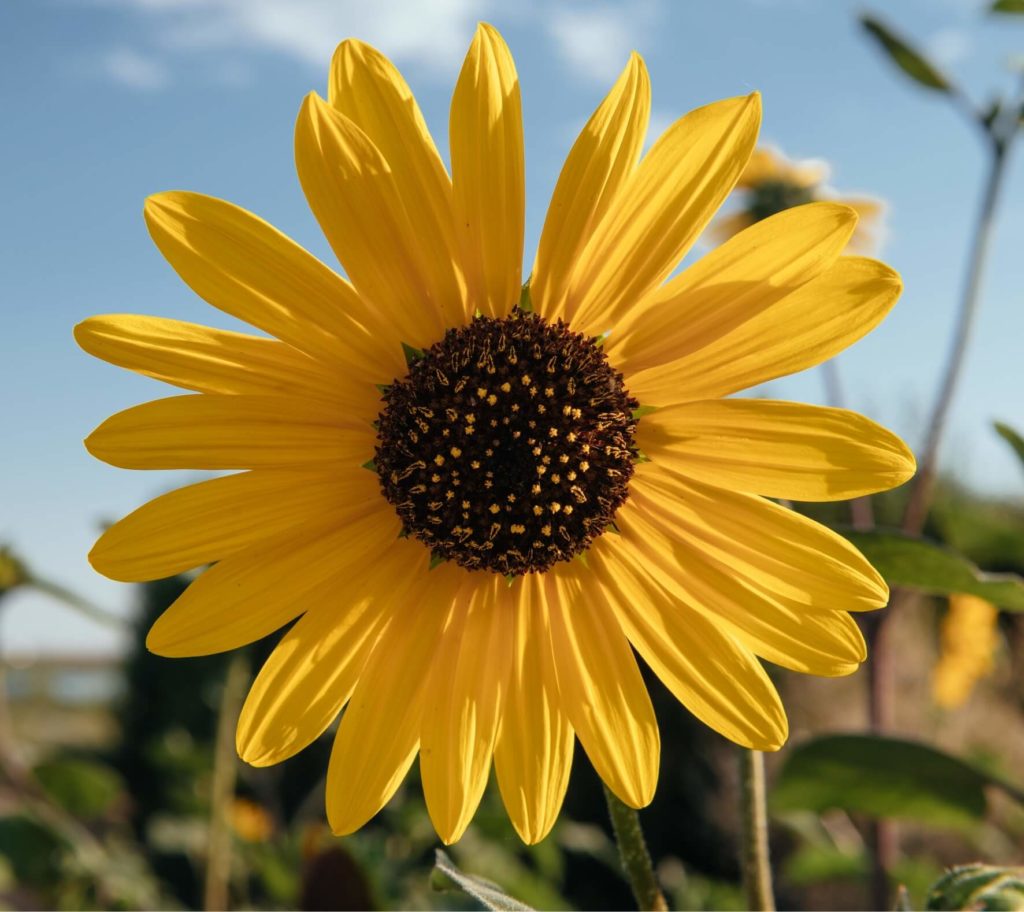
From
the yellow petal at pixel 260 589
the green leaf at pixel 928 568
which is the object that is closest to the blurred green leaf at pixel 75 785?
the yellow petal at pixel 260 589

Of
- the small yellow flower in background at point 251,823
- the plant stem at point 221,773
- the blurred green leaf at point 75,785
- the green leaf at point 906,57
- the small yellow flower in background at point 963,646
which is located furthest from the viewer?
the small yellow flower in background at point 251,823

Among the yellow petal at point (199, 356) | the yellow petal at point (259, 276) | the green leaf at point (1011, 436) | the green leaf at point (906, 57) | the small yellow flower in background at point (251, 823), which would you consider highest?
the green leaf at point (906, 57)

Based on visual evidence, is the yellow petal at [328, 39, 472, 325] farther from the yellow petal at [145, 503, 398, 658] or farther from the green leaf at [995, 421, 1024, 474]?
the green leaf at [995, 421, 1024, 474]

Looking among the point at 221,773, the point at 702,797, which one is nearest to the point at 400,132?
the point at 221,773

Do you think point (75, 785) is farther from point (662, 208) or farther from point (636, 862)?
point (662, 208)

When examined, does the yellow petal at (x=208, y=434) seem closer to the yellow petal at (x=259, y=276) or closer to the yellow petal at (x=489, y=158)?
the yellow petal at (x=259, y=276)

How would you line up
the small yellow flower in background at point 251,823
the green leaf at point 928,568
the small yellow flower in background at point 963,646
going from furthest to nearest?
the small yellow flower in background at point 251,823
the small yellow flower in background at point 963,646
the green leaf at point 928,568

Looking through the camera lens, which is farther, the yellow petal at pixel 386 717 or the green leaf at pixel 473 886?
the yellow petal at pixel 386 717
